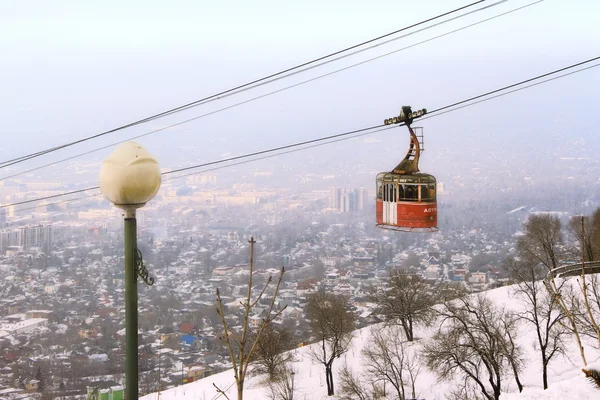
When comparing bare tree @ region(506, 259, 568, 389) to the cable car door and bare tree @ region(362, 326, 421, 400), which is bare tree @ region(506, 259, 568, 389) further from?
the cable car door

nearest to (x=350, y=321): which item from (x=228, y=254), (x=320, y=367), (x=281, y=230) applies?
(x=320, y=367)

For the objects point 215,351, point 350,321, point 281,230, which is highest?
point 281,230

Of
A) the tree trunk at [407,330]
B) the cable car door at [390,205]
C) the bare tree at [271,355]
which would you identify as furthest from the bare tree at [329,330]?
the cable car door at [390,205]

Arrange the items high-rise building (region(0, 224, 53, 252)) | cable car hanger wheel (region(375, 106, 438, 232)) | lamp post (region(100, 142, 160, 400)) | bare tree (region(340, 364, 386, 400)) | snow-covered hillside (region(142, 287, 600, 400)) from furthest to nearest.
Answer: high-rise building (region(0, 224, 53, 252))
snow-covered hillside (region(142, 287, 600, 400))
bare tree (region(340, 364, 386, 400))
cable car hanger wheel (region(375, 106, 438, 232))
lamp post (region(100, 142, 160, 400))

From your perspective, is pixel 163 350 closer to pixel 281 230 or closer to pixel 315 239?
pixel 281 230

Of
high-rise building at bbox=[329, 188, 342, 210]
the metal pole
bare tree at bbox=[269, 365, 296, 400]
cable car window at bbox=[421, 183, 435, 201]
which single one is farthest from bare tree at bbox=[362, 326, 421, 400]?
the metal pole

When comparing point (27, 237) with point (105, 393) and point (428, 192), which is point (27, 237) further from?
point (428, 192)
